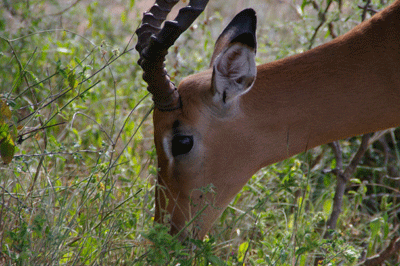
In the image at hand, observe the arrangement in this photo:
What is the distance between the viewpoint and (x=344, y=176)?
3158 mm

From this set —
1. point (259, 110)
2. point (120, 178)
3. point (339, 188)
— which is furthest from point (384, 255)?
point (120, 178)

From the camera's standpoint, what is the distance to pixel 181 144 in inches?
97.9

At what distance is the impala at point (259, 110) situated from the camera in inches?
98.4

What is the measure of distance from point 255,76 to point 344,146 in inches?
79.8

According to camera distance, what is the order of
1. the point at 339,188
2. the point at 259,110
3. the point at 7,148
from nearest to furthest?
the point at 7,148
the point at 259,110
the point at 339,188

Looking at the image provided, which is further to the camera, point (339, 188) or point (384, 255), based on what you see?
point (339, 188)

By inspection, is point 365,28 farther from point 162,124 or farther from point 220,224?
point 220,224

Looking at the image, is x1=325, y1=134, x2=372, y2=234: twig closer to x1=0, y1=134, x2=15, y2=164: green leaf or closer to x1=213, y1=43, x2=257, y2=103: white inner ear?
x1=213, y1=43, x2=257, y2=103: white inner ear

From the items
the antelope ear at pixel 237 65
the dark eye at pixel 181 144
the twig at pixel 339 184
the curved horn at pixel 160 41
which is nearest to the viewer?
the curved horn at pixel 160 41

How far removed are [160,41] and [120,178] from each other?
0.98 metres

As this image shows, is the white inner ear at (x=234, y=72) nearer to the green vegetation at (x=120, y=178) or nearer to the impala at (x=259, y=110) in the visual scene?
the impala at (x=259, y=110)

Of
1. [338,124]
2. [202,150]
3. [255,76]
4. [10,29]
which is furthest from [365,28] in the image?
[10,29]

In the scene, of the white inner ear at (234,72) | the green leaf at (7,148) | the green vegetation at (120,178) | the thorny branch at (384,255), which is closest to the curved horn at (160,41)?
the green vegetation at (120,178)

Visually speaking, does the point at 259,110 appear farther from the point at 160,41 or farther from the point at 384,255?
the point at 384,255
